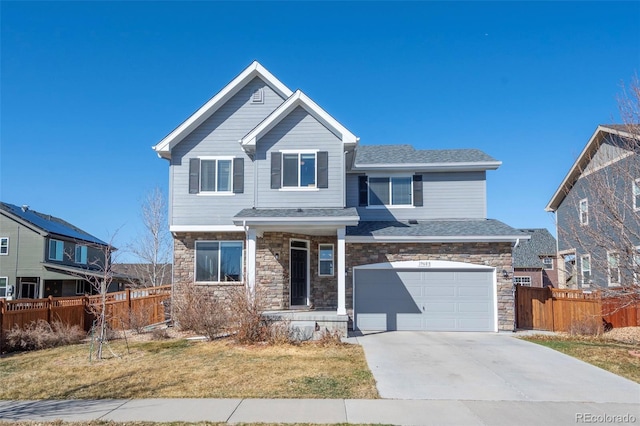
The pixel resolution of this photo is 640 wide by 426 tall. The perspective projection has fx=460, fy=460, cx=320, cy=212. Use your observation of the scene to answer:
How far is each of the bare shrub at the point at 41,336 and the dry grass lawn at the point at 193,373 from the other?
64cm

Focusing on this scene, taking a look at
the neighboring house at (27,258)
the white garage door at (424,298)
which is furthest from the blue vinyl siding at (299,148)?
the neighboring house at (27,258)

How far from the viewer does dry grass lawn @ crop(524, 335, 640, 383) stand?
9.89 metres

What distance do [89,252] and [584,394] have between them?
35.6 metres

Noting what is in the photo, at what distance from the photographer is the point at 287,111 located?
1571 cm

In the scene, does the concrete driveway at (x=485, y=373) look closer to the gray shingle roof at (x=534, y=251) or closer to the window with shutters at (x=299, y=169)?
the window with shutters at (x=299, y=169)

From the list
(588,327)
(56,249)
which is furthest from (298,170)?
(56,249)

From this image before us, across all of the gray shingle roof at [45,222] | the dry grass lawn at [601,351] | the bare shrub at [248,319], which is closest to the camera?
the dry grass lawn at [601,351]

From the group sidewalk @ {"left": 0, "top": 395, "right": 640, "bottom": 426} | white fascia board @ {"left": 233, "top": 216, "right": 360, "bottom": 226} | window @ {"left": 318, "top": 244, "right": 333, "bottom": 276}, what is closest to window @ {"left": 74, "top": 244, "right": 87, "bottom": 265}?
window @ {"left": 318, "top": 244, "right": 333, "bottom": 276}

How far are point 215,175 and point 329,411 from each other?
11398mm

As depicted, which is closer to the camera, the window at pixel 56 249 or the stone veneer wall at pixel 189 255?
the stone veneer wall at pixel 189 255

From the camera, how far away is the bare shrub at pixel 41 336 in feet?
40.7

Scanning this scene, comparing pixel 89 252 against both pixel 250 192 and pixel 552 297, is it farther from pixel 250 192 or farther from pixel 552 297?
pixel 552 297

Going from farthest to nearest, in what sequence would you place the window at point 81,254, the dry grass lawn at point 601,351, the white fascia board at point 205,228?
1. the window at point 81,254
2. the white fascia board at point 205,228
3. the dry grass lawn at point 601,351

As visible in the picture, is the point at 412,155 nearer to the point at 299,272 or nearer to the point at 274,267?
the point at 299,272
